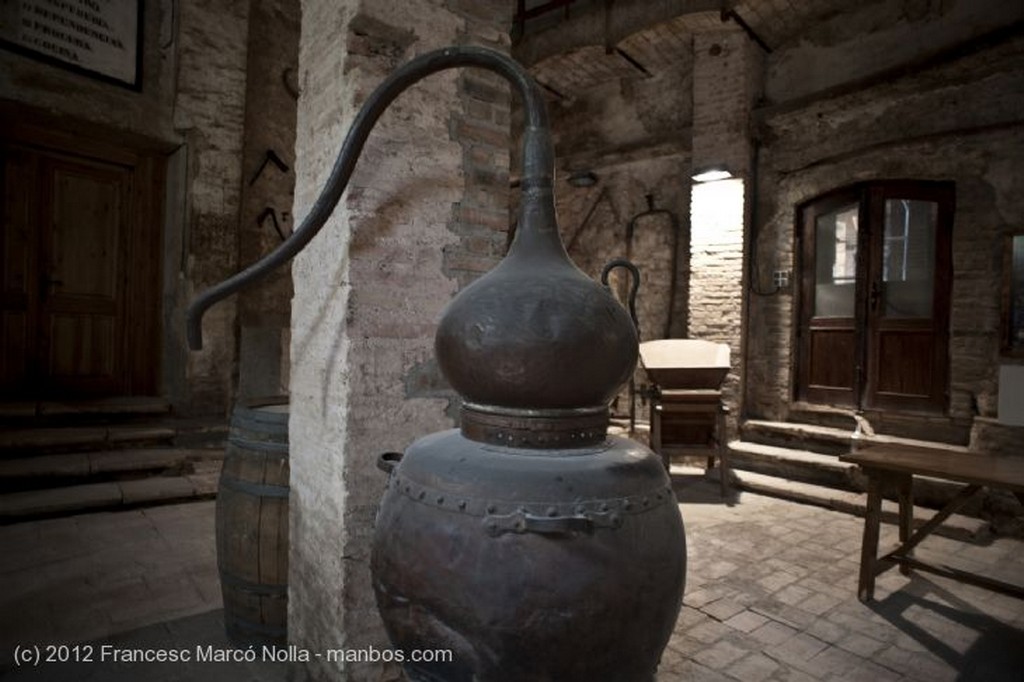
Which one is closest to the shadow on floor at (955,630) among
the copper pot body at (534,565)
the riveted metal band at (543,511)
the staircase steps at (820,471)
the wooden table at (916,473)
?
the wooden table at (916,473)

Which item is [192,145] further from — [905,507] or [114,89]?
[905,507]

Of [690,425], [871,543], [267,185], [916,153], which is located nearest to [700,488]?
[690,425]

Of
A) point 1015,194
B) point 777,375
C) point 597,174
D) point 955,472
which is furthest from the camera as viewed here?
point 597,174

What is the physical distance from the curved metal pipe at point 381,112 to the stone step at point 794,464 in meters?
5.76

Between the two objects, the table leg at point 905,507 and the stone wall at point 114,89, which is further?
the stone wall at point 114,89

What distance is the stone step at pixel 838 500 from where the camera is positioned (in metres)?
4.86

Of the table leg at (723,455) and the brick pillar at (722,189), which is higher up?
the brick pillar at (722,189)

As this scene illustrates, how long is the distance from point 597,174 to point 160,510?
7.33 m

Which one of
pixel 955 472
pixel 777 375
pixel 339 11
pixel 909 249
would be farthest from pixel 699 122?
pixel 339 11

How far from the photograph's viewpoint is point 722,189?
23.4ft

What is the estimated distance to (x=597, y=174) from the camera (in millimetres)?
9016

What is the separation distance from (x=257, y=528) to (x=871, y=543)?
3.75 meters

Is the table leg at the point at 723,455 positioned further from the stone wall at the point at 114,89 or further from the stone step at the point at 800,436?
the stone wall at the point at 114,89

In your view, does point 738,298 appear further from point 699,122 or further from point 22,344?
point 22,344
